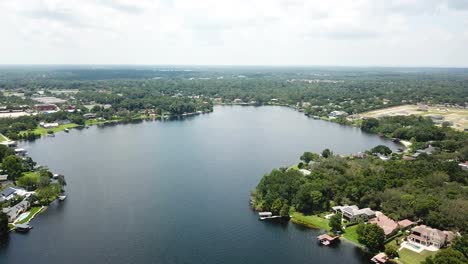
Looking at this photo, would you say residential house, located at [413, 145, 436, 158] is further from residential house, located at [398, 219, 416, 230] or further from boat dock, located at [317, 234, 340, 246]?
boat dock, located at [317, 234, 340, 246]

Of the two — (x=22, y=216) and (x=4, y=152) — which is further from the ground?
(x=4, y=152)

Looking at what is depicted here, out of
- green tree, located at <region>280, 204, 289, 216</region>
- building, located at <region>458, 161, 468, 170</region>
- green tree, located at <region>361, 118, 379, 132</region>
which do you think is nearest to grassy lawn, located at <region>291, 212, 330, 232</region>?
green tree, located at <region>280, 204, 289, 216</region>

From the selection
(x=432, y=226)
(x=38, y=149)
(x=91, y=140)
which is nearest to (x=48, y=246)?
(x=432, y=226)

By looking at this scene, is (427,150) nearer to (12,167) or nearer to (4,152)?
(12,167)

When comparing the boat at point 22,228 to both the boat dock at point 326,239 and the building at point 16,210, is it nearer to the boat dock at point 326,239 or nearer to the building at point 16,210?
the building at point 16,210

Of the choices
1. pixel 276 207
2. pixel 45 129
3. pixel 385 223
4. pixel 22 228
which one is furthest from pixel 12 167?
pixel 385 223


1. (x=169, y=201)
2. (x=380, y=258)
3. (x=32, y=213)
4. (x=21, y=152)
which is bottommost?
(x=169, y=201)
